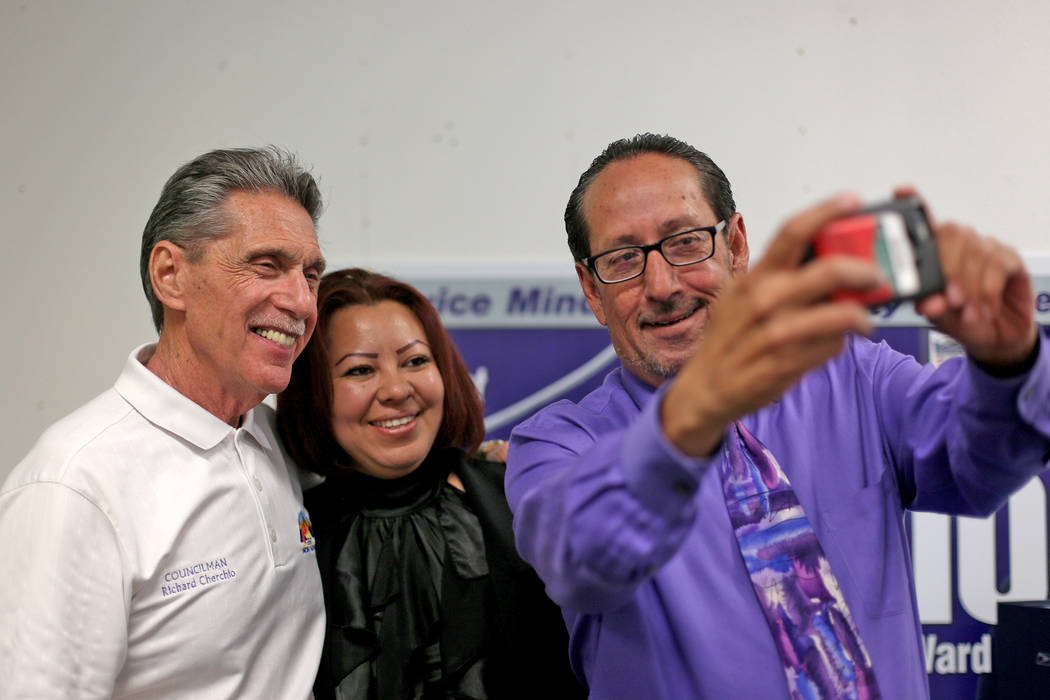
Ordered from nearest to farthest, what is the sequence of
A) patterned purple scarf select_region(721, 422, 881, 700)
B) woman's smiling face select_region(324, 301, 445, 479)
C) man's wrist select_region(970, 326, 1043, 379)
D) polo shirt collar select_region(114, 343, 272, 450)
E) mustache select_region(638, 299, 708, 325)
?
man's wrist select_region(970, 326, 1043, 379)
patterned purple scarf select_region(721, 422, 881, 700)
mustache select_region(638, 299, 708, 325)
polo shirt collar select_region(114, 343, 272, 450)
woman's smiling face select_region(324, 301, 445, 479)

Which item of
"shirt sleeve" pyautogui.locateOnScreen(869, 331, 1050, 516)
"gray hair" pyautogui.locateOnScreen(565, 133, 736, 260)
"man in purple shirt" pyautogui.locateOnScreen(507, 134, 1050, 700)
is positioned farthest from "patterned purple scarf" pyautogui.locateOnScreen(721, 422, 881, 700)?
"gray hair" pyautogui.locateOnScreen(565, 133, 736, 260)

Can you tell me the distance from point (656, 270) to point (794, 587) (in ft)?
1.45

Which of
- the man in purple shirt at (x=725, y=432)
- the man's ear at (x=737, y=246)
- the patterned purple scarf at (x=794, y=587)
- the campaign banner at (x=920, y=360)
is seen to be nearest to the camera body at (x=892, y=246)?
the man in purple shirt at (x=725, y=432)

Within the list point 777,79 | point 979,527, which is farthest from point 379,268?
point 979,527

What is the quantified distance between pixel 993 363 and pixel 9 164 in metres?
2.68

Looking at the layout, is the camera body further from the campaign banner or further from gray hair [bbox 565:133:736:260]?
the campaign banner

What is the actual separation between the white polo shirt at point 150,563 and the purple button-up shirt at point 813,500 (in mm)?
544

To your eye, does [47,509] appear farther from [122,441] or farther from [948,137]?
[948,137]

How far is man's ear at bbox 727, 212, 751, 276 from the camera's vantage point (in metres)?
1.31

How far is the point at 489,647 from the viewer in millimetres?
1648

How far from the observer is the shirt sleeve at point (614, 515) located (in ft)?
2.32

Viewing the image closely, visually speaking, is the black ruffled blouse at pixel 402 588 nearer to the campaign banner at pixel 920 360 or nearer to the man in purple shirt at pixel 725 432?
the man in purple shirt at pixel 725 432

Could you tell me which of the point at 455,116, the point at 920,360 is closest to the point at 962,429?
the point at 920,360

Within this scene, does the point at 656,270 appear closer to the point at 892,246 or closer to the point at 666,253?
the point at 666,253
